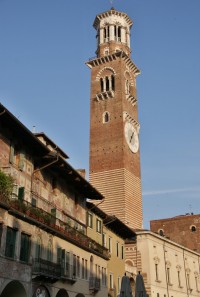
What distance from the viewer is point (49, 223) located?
2464cm

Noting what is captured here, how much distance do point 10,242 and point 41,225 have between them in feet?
9.88

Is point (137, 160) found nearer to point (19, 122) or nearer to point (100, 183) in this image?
point (100, 183)

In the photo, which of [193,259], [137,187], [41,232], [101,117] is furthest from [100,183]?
[41,232]

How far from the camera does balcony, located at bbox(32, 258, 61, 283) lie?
2252 cm

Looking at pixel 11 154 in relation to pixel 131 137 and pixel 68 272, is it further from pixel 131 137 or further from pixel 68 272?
pixel 131 137

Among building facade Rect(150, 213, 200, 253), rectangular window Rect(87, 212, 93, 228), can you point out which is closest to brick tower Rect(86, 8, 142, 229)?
building facade Rect(150, 213, 200, 253)

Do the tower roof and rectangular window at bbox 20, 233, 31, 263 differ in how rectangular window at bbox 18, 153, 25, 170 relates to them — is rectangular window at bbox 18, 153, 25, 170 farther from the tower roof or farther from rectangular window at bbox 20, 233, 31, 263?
the tower roof

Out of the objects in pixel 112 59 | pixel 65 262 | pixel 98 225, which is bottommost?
pixel 65 262

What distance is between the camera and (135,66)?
6688 centimetres

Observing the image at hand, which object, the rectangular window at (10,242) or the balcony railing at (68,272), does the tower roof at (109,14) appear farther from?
the rectangular window at (10,242)

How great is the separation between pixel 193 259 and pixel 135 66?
1168 inches

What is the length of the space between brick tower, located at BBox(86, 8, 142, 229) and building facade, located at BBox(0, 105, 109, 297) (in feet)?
74.7

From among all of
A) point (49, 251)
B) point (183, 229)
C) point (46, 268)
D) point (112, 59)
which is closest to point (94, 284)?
point (49, 251)

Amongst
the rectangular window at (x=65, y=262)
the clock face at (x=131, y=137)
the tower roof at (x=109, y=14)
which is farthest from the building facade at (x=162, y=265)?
the tower roof at (x=109, y=14)
